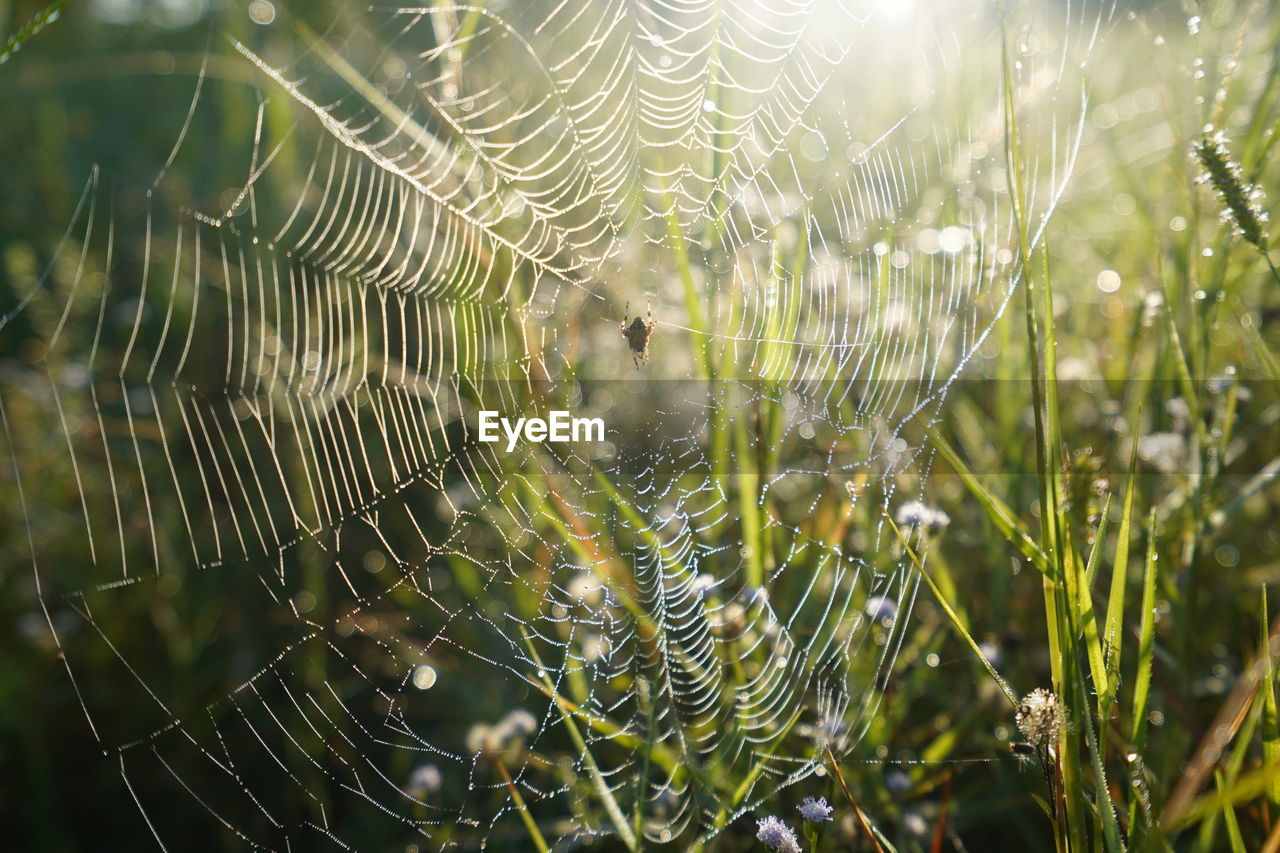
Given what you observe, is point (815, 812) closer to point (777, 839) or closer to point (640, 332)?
point (777, 839)

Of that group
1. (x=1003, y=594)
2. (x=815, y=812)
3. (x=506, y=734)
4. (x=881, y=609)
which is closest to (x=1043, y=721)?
(x=815, y=812)

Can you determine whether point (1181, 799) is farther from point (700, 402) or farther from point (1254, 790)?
point (700, 402)

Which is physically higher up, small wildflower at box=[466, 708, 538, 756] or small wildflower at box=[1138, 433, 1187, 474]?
small wildflower at box=[1138, 433, 1187, 474]

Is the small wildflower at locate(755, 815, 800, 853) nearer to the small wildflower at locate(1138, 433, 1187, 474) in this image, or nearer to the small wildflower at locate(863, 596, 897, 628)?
the small wildflower at locate(863, 596, 897, 628)

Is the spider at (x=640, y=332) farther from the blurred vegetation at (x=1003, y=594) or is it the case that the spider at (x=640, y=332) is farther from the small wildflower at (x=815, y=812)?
the small wildflower at (x=815, y=812)

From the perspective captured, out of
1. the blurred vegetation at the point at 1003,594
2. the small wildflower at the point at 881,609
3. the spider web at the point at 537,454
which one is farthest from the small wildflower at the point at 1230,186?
the small wildflower at the point at 881,609

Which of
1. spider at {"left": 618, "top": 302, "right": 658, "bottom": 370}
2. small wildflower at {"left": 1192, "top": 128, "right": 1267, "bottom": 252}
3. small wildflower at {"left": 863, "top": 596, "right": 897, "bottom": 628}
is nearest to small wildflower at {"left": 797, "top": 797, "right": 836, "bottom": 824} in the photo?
small wildflower at {"left": 863, "top": 596, "right": 897, "bottom": 628}

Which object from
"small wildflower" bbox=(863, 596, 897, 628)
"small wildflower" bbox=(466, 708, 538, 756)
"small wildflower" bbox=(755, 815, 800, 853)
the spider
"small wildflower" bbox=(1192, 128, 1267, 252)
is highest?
"small wildflower" bbox=(1192, 128, 1267, 252)
